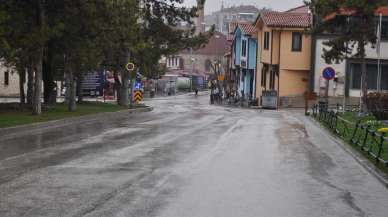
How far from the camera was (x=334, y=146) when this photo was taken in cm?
2209

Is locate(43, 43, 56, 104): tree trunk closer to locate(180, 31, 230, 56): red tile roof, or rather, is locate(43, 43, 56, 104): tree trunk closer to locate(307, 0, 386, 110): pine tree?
locate(307, 0, 386, 110): pine tree

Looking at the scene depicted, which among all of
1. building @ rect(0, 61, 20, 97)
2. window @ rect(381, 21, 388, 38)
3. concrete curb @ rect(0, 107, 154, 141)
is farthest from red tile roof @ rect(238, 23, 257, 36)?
concrete curb @ rect(0, 107, 154, 141)

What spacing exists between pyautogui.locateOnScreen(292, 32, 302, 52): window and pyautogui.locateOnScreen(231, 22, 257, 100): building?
9.61m

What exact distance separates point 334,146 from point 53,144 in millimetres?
8489

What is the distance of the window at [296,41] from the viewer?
2549 inches

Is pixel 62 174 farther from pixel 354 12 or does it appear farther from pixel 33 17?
pixel 354 12

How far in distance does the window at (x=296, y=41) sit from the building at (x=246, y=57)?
9.61 metres

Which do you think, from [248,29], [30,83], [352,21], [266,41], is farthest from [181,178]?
[248,29]

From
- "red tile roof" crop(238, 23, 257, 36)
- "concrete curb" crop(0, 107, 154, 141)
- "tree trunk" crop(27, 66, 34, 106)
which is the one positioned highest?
"red tile roof" crop(238, 23, 257, 36)

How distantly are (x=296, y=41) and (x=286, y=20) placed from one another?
279 cm

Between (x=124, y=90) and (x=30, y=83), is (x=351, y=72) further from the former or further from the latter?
(x=30, y=83)

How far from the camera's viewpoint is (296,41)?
65.1m

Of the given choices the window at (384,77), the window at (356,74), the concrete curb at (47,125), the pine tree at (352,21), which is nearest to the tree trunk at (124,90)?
the concrete curb at (47,125)

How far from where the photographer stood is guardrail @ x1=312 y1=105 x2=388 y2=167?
17.0 meters
